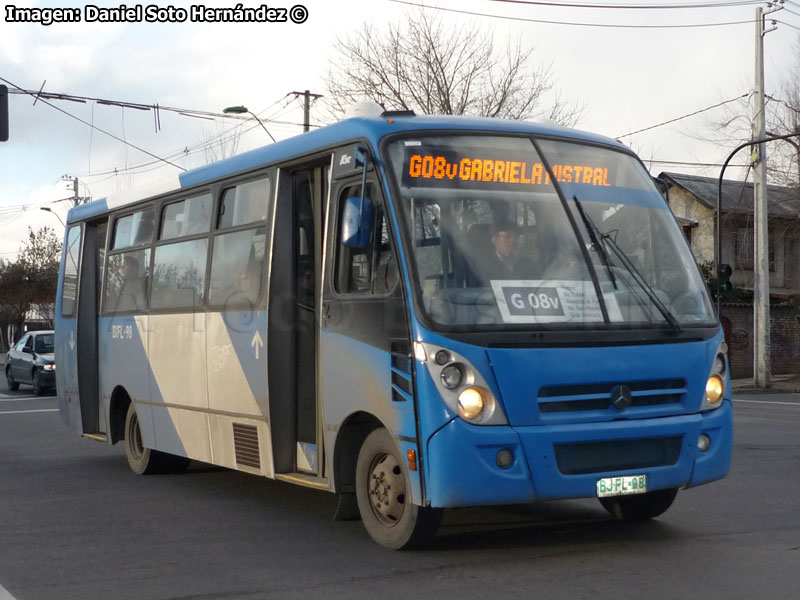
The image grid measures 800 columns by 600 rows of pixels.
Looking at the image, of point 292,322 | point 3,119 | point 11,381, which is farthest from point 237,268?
point 11,381

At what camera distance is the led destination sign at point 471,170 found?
724 cm

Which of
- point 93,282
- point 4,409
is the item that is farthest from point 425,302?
point 4,409

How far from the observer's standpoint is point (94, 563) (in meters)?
7.27

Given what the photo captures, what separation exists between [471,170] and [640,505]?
285 centimetres

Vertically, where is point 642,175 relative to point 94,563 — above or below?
above

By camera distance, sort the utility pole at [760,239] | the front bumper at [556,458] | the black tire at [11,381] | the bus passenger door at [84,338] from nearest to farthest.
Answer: the front bumper at [556,458]
the bus passenger door at [84,338]
the black tire at [11,381]
the utility pole at [760,239]

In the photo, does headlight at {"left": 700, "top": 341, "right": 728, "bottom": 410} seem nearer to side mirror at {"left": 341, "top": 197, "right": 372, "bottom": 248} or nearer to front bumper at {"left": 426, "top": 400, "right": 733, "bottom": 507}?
front bumper at {"left": 426, "top": 400, "right": 733, "bottom": 507}

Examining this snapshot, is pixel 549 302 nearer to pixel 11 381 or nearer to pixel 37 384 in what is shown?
pixel 37 384

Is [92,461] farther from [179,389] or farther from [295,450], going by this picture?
[295,450]

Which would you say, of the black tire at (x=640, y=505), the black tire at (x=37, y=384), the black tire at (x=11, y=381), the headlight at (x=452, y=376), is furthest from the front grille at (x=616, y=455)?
Result: the black tire at (x=11, y=381)

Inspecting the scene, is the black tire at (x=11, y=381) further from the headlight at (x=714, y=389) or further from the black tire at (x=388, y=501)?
the headlight at (x=714, y=389)

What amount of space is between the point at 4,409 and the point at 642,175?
722 inches

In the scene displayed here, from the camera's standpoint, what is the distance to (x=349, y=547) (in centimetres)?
758

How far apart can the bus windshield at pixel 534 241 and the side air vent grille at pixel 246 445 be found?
2705 millimetres
